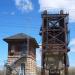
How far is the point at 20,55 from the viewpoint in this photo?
73.2 meters

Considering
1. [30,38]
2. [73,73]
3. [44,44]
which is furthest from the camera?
[73,73]

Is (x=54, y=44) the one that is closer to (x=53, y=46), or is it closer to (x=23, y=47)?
(x=53, y=46)

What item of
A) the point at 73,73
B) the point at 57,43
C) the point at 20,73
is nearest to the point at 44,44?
the point at 57,43

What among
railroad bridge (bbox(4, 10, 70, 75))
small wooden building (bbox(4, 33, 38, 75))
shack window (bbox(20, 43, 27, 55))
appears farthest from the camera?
shack window (bbox(20, 43, 27, 55))

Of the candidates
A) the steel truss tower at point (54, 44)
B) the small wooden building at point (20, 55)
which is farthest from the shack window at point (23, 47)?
the steel truss tower at point (54, 44)

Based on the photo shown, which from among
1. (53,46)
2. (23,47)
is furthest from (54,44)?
(23,47)

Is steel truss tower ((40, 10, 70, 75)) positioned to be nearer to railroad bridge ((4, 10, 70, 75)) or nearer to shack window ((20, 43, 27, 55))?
railroad bridge ((4, 10, 70, 75))

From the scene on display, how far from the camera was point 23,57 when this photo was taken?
2889 inches

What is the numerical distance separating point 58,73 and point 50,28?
9416 millimetres

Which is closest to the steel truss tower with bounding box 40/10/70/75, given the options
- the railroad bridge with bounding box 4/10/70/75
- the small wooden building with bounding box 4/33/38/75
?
the railroad bridge with bounding box 4/10/70/75

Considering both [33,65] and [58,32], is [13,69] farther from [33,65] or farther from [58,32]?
[58,32]

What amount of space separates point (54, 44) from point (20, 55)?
8.44 m

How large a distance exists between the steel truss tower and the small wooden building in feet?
13.4

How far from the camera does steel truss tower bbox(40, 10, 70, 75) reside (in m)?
69.4
